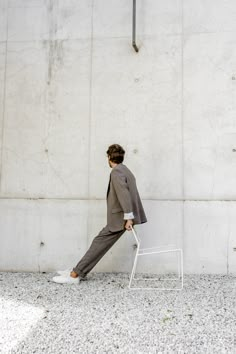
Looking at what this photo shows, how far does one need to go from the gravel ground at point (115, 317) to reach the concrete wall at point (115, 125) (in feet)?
1.86

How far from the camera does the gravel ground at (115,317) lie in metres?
2.24

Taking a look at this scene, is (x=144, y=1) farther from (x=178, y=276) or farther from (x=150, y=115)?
(x=178, y=276)

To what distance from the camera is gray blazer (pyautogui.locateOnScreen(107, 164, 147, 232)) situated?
11.4ft

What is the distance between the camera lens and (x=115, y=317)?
2.73m

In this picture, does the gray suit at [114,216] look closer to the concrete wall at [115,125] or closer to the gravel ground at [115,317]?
the gravel ground at [115,317]

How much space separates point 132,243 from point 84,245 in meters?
0.58

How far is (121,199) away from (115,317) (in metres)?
1.16

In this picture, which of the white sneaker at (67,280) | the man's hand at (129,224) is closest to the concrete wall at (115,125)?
the white sneaker at (67,280)

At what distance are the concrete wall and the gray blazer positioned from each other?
1.89ft

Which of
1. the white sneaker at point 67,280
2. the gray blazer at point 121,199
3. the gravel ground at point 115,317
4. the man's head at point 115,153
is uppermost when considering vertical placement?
the man's head at point 115,153

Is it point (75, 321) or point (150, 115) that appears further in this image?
point (150, 115)

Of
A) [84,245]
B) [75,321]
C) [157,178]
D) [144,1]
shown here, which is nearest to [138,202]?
[157,178]

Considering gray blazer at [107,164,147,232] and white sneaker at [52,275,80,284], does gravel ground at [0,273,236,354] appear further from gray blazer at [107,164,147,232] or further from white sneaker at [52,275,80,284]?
gray blazer at [107,164,147,232]

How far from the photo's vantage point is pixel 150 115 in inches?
168
